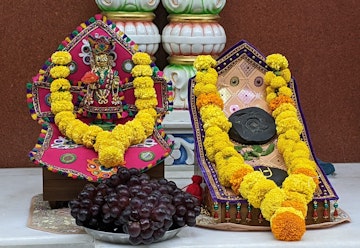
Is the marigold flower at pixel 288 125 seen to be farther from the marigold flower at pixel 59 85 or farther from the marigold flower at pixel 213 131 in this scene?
the marigold flower at pixel 59 85

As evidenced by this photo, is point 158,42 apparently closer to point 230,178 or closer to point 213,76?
point 213,76

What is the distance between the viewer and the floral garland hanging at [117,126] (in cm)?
371

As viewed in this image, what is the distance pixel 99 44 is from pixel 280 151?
3.08 ft

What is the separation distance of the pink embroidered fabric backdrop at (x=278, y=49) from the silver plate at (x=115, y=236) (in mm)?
1630

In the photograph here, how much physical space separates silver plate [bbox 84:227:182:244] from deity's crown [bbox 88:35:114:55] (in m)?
0.92

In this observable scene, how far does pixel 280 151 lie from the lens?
12.4 feet

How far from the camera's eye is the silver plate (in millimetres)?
3256

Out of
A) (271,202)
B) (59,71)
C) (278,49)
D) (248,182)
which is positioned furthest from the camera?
(278,49)

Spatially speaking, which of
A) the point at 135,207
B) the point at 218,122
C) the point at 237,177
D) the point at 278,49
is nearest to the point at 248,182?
the point at 237,177

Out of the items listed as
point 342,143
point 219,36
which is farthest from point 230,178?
point 342,143

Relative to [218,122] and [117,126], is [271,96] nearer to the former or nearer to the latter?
[218,122]

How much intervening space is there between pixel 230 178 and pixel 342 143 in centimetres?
166

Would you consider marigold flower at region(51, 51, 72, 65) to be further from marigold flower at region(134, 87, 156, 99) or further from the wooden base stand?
the wooden base stand

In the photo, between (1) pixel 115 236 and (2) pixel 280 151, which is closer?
(1) pixel 115 236
